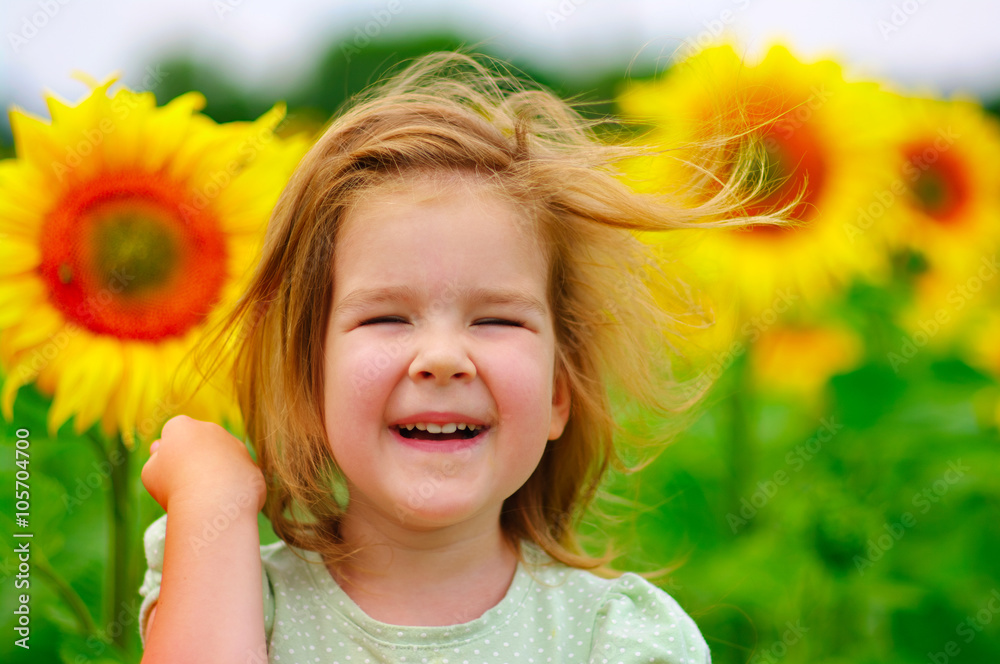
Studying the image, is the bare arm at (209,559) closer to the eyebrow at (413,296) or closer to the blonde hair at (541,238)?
the blonde hair at (541,238)

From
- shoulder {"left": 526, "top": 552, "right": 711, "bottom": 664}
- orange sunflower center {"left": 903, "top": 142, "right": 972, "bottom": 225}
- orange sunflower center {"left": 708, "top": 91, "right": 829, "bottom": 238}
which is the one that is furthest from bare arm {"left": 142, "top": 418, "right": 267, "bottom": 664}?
orange sunflower center {"left": 903, "top": 142, "right": 972, "bottom": 225}

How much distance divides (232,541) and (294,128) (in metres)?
1.18

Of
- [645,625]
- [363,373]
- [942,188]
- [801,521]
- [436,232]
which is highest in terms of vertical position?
[436,232]

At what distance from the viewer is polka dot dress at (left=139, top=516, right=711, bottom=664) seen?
3.81ft

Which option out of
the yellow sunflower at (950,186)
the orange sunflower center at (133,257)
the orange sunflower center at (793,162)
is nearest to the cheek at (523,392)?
the orange sunflower center at (133,257)

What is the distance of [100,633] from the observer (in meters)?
1.32

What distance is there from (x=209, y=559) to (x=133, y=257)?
511 mm

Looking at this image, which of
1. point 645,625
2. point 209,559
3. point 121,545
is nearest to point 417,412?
point 209,559

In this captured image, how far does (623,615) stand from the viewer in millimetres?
1206

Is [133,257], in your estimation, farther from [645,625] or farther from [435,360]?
[645,625]

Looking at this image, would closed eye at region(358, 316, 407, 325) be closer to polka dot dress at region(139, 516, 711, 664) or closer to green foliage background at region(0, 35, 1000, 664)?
polka dot dress at region(139, 516, 711, 664)

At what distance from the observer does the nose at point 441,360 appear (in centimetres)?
107

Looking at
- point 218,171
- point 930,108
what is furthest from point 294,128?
point 930,108

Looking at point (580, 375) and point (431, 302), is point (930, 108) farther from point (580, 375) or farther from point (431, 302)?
point (431, 302)
